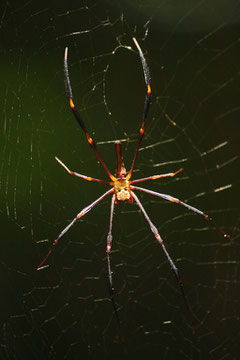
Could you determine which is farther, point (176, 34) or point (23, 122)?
point (176, 34)

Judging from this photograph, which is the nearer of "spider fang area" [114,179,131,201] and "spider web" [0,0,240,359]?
"spider fang area" [114,179,131,201]

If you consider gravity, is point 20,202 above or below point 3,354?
above

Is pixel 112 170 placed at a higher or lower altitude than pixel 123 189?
higher

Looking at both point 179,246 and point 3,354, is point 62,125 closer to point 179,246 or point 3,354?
point 179,246

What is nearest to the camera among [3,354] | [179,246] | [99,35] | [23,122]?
[3,354]

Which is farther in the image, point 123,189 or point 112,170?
point 112,170

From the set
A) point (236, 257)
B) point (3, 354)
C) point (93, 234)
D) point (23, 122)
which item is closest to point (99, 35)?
point (23, 122)

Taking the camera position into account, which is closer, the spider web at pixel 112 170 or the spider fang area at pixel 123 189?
the spider fang area at pixel 123 189

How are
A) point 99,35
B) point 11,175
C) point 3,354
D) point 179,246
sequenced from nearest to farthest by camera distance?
point 3,354, point 11,175, point 99,35, point 179,246
